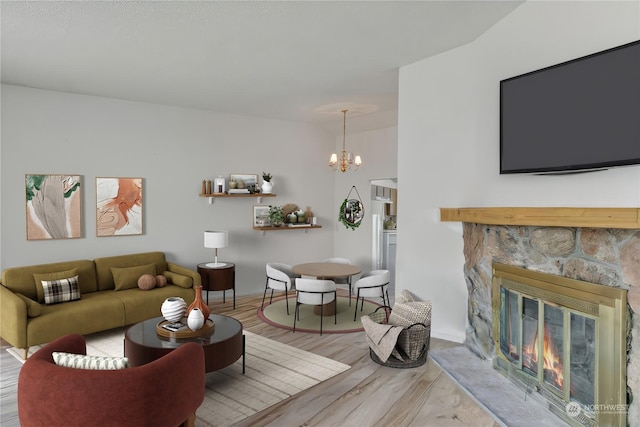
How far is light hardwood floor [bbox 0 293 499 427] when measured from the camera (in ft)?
9.57

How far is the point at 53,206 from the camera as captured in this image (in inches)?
204

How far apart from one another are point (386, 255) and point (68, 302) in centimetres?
Answer: 477

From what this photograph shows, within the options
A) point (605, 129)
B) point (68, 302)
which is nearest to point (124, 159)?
point (68, 302)

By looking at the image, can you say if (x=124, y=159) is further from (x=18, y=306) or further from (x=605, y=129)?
(x=605, y=129)

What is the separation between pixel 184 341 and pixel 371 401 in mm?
1565

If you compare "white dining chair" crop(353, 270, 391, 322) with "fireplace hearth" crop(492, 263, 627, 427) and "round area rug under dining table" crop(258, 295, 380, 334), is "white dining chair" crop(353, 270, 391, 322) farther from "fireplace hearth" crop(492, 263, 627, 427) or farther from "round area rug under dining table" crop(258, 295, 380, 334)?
"fireplace hearth" crop(492, 263, 627, 427)

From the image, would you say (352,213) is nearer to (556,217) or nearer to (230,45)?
(230,45)

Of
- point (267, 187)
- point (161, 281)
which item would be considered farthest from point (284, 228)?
point (161, 281)

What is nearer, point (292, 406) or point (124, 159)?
point (292, 406)

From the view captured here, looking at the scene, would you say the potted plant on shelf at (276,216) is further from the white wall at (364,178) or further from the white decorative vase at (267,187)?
the white wall at (364,178)

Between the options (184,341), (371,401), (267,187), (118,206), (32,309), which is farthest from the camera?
(267,187)

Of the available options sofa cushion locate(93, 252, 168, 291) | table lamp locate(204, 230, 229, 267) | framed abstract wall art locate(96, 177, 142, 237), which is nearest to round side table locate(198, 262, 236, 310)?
table lamp locate(204, 230, 229, 267)

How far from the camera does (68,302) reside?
4625 millimetres

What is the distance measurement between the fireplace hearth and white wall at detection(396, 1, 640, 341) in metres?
0.61
